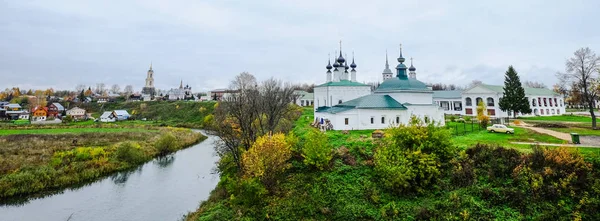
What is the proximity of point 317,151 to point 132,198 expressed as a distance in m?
13.1

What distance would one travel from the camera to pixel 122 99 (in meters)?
111

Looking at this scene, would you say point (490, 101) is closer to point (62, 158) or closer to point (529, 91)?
point (529, 91)

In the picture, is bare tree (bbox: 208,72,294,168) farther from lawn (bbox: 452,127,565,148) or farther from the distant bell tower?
the distant bell tower

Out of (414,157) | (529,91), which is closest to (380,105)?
(414,157)

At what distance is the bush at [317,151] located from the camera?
1817 cm

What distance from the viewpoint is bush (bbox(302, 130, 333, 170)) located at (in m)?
18.2

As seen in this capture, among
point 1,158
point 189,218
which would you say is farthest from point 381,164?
point 1,158

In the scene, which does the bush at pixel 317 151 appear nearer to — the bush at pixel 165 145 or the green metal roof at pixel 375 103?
the green metal roof at pixel 375 103

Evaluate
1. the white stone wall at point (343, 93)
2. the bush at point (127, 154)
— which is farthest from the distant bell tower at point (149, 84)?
the white stone wall at point (343, 93)

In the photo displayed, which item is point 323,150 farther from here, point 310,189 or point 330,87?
point 330,87

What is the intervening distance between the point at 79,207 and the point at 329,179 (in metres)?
15.7

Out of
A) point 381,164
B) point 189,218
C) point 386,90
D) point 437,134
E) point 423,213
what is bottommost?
point 189,218

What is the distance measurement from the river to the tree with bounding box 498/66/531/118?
41.0m

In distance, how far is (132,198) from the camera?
769 inches
